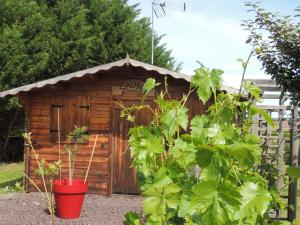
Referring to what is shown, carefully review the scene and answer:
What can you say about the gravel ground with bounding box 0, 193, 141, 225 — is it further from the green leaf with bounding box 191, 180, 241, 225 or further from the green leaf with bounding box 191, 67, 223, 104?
the green leaf with bounding box 191, 180, 241, 225

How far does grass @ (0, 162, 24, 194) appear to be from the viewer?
12984 millimetres

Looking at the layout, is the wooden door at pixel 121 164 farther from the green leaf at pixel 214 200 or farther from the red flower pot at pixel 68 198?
the green leaf at pixel 214 200

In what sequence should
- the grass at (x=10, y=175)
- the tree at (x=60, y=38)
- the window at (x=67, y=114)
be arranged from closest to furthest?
the window at (x=67, y=114), the grass at (x=10, y=175), the tree at (x=60, y=38)

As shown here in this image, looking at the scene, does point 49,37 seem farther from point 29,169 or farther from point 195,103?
point 195,103

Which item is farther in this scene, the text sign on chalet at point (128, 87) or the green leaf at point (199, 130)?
the text sign on chalet at point (128, 87)

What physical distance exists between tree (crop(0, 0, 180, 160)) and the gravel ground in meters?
8.55

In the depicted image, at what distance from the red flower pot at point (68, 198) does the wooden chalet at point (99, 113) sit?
2.36m

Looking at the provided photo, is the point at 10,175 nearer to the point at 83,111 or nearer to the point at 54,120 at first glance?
the point at 54,120

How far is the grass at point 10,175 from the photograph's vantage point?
42.6 feet

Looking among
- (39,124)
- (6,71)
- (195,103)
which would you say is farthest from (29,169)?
(6,71)

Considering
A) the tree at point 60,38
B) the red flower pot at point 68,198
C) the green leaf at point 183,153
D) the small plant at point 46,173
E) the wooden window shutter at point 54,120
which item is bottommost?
the red flower pot at point 68,198

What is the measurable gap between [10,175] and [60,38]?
25.7ft

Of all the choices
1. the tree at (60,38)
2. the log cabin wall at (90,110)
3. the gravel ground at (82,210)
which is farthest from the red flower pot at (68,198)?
the tree at (60,38)

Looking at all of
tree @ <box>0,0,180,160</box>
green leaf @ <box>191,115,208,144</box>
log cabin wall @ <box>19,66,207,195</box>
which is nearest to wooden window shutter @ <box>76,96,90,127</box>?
log cabin wall @ <box>19,66,207,195</box>
